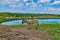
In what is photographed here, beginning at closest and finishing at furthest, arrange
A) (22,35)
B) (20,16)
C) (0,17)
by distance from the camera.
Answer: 1. (22,35)
2. (20,16)
3. (0,17)

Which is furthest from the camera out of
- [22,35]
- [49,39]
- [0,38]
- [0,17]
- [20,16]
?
[0,17]

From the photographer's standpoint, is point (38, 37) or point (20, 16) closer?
point (38, 37)

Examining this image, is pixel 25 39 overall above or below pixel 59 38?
above

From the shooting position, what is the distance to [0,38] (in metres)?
5.12

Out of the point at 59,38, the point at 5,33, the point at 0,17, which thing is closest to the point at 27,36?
the point at 5,33

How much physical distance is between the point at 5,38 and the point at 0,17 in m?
34.9

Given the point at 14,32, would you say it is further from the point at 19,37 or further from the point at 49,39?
the point at 49,39

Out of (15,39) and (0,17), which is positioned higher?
(15,39)

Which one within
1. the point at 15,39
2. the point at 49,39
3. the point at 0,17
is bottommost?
the point at 0,17

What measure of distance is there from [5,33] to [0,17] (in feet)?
114

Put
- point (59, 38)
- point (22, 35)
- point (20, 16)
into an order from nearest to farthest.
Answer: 1. point (22, 35)
2. point (59, 38)
3. point (20, 16)

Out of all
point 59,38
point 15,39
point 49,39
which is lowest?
point 59,38

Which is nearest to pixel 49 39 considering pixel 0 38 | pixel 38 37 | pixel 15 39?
pixel 38 37

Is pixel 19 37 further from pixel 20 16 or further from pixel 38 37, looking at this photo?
pixel 20 16
